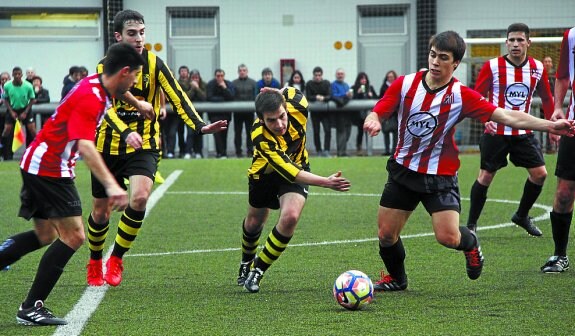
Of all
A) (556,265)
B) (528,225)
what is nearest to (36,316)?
(556,265)

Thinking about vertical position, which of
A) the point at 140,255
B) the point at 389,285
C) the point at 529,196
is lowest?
the point at 140,255

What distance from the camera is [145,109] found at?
771cm

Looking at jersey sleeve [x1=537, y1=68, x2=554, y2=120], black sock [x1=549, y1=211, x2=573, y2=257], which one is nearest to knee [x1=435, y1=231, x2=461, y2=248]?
black sock [x1=549, y1=211, x2=573, y2=257]

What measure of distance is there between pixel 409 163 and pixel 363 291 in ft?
3.40

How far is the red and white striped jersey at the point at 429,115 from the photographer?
7.29 meters

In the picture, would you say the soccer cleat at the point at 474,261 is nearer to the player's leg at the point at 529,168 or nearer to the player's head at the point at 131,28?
the player's head at the point at 131,28

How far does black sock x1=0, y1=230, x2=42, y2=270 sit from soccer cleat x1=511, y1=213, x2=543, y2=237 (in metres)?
5.67

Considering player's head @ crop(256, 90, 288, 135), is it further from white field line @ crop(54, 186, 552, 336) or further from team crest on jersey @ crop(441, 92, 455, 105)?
white field line @ crop(54, 186, 552, 336)

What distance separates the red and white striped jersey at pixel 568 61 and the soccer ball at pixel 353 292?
232 centimetres

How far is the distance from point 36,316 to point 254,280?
5.83 ft

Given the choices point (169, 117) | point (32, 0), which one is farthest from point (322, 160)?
point (32, 0)

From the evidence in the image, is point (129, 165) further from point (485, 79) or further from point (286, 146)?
point (485, 79)

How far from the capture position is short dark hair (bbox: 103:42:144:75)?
6.17m

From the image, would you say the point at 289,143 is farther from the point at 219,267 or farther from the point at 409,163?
the point at 219,267
